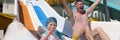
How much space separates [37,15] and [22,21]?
1.11 feet

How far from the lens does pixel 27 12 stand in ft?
11.5

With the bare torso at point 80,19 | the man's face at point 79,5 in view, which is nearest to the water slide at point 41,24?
the bare torso at point 80,19

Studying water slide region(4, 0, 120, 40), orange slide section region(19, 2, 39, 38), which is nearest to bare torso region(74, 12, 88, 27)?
water slide region(4, 0, 120, 40)

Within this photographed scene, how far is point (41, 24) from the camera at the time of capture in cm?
336

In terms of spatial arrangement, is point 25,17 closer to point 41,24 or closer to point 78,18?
point 41,24

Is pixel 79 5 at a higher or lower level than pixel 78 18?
higher

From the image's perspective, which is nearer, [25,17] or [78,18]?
[78,18]

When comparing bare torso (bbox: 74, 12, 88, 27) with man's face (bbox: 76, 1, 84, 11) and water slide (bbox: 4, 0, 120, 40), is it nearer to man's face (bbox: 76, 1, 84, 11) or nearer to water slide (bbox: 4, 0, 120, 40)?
man's face (bbox: 76, 1, 84, 11)

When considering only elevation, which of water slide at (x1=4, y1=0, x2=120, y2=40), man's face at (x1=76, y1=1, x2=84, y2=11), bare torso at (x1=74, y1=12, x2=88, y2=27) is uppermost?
man's face at (x1=76, y1=1, x2=84, y2=11)

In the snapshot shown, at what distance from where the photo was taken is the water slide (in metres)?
2.91

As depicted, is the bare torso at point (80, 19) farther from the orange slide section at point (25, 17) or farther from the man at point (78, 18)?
the orange slide section at point (25, 17)

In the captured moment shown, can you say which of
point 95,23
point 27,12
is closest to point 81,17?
point 95,23

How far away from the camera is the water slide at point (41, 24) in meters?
2.91

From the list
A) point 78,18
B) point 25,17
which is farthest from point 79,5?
point 25,17
